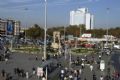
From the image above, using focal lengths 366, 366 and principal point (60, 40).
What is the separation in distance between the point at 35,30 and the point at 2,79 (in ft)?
387

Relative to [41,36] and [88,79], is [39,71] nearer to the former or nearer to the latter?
[88,79]

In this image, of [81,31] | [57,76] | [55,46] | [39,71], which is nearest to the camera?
[39,71]

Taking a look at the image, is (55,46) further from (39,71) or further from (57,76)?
(39,71)

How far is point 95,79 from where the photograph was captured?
132 feet

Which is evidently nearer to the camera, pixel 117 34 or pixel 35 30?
pixel 35 30

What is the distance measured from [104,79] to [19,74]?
960 centimetres

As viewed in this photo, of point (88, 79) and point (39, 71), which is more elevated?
point (39, 71)

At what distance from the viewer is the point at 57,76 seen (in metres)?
39.6

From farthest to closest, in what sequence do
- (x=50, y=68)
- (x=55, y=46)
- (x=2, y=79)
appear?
1. (x=55, y=46)
2. (x=50, y=68)
3. (x=2, y=79)

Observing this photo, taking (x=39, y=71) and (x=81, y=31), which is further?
(x=81, y=31)

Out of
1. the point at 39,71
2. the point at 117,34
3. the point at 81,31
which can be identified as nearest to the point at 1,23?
the point at 81,31

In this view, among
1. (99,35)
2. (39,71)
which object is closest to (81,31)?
(99,35)

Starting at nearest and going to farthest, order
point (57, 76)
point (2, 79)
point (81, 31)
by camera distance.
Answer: point (2, 79), point (57, 76), point (81, 31)

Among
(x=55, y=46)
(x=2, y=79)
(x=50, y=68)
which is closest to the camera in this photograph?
(x=2, y=79)
